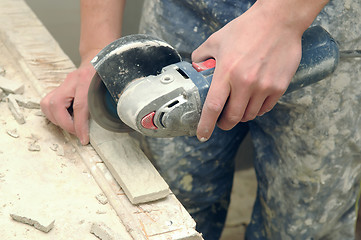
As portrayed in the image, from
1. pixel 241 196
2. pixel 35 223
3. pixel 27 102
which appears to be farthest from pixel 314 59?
pixel 241 196

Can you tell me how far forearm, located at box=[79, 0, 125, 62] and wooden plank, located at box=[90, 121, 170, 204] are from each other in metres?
0.27

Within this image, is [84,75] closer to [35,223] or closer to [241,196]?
[35,223]

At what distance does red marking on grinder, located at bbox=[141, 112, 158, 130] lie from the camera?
116cm

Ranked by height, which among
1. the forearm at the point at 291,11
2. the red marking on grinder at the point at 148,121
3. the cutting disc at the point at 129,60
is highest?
the forearm at the point at 291,11

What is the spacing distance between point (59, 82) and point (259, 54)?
770 mm

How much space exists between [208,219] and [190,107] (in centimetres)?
101

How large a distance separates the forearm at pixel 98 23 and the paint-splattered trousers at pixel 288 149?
0.17 m

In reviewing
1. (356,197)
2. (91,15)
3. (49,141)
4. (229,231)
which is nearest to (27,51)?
(91,15)

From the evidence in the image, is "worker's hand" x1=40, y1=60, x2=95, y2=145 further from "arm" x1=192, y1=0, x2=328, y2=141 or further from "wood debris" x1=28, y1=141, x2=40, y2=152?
"arm" x1=192, y1=0, x2=328, y2=141

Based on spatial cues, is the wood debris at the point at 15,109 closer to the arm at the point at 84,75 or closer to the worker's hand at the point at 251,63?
the arm at the point at 84,75

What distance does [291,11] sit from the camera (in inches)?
43.9

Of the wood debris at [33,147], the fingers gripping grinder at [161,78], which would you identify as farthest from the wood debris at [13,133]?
the fingers gripping grinder at [161,78]

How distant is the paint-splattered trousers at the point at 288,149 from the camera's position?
1.49m

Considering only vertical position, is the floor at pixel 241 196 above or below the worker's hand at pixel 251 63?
below
